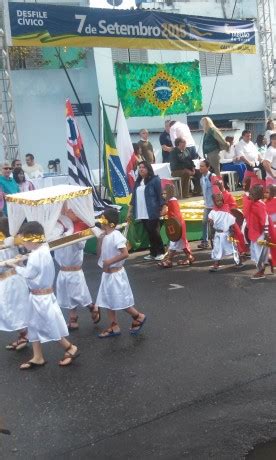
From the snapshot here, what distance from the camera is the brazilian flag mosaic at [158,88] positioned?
1928cm

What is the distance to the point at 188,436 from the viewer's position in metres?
4.88

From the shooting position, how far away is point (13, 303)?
705 cm

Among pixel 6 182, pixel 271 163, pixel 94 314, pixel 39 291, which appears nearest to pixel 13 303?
pixel 39 291

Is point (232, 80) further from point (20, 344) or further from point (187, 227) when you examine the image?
point (20, 344)

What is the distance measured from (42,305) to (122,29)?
10.7m

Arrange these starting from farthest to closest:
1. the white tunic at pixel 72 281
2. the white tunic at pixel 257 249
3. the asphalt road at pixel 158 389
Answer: the white tunic at pixel 257 249 < the white tunic at pixel 72 281 < the asphalt road at pixel 158 389

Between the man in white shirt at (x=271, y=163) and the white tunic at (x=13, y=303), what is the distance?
634 centimetres

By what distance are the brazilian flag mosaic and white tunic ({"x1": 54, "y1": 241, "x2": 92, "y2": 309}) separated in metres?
12.1

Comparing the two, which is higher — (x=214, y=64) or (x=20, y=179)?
(x=214, y=64)

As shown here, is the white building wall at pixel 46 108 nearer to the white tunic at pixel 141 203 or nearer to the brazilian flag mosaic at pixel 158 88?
the brazilian flag mosaic at pixel 158 88

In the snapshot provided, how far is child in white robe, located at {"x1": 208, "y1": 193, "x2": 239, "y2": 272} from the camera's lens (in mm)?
10273

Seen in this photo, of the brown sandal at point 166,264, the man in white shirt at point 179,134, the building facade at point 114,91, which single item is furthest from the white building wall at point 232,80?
the brown sandal at point 166,264

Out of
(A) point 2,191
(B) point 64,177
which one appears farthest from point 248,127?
(A) point 2,191

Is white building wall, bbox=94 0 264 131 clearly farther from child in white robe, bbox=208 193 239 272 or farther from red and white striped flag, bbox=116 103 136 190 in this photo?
child in white robe, bbox=208 193 239 272
